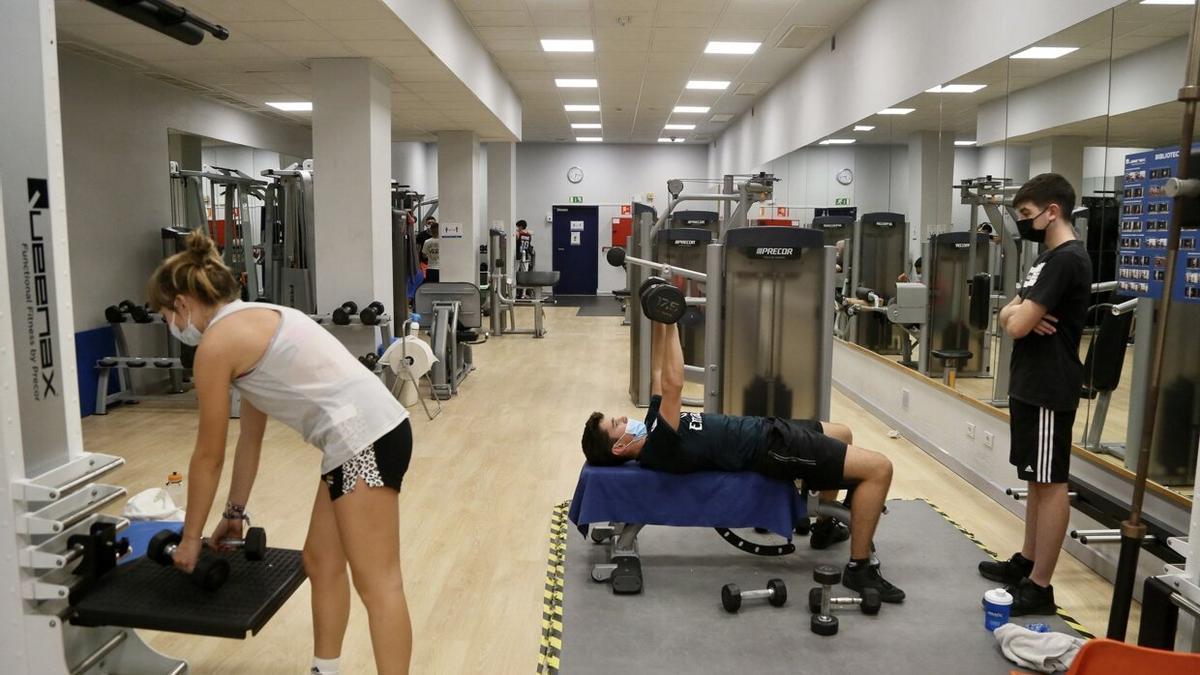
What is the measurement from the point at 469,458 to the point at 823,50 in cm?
575

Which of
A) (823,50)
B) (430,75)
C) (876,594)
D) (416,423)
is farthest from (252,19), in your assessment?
(823,50)

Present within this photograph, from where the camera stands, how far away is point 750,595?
302 cm

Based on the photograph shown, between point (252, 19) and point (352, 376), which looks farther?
point (252, 19)

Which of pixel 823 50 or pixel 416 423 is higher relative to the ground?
pixel 823 50

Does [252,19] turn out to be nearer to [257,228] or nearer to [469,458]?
[469,458]

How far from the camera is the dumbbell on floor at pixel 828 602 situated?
279 centimetres

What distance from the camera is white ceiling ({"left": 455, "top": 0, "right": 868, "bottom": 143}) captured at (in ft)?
22.6

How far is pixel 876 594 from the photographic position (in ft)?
9.81

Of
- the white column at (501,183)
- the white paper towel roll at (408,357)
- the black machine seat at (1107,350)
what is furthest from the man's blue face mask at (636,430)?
the white column at (501,183)

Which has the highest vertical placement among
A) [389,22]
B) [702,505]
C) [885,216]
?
[389,22]

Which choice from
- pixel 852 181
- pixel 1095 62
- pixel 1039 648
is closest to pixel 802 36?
pixel 852 181

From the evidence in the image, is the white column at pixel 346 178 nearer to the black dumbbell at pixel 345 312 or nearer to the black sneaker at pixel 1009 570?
the black dumbbell at pixel 345 312

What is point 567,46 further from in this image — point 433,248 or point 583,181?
point 583,181

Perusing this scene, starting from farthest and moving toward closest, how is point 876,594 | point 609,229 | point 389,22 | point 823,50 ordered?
1. point 609,229
2. point 823,50
3. point 389,22
4. point 876,594
